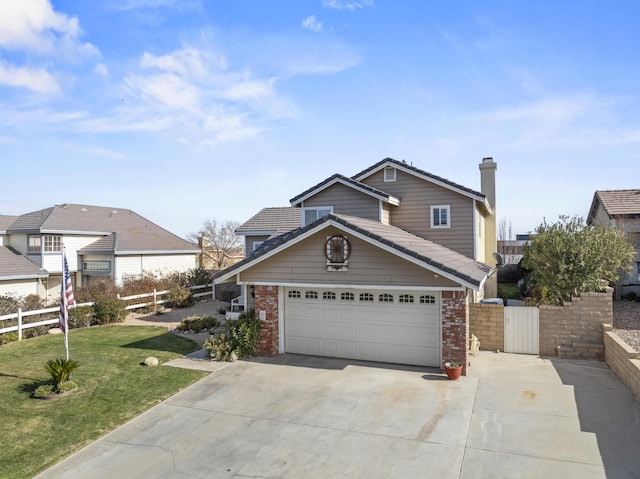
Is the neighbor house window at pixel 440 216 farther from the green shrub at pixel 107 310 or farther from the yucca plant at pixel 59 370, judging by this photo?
the green shrub at pixel 107 310

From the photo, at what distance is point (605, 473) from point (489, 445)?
182 centimetres

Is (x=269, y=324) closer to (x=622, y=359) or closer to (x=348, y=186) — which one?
(x=348, y=186)

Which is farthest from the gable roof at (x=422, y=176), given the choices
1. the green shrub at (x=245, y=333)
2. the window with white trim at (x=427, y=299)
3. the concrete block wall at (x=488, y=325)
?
the green shrub at (x=245, y=333)

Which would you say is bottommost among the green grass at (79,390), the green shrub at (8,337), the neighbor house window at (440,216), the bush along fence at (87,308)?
the green grass at (79,390)

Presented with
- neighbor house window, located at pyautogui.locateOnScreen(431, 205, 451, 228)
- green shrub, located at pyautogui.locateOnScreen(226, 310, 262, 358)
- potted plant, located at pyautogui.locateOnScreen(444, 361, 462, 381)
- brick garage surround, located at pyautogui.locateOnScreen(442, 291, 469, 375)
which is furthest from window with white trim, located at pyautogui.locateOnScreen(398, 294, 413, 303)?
neighbor house window, located at pyautogui.locateOnScreen(431, 205, 451, 228)

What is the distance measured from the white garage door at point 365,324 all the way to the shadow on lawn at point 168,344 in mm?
4007

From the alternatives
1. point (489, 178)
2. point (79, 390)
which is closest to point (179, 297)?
point (79, 390)

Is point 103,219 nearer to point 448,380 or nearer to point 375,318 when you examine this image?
point 375,318

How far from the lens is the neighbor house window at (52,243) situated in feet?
95.5

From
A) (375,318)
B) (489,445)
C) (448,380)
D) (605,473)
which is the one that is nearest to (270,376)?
(375,318)

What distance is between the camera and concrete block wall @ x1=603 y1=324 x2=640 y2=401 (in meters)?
10.2

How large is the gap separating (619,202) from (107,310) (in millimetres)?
27858

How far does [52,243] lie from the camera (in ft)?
96.6

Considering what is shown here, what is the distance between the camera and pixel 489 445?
26.0ft
